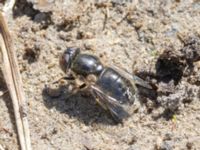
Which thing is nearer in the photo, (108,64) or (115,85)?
(115,85)

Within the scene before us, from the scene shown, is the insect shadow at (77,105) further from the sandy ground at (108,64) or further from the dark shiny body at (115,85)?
the dark shiny body at (115,85)

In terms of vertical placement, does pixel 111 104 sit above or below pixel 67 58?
below

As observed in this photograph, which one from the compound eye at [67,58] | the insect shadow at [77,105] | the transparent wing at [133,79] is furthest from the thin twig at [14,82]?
the transparent wing at [133,79]

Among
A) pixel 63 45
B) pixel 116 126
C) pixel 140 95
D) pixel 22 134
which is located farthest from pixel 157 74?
pixel 22 134

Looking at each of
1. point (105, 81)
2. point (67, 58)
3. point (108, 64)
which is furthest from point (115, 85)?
point (67, 58)

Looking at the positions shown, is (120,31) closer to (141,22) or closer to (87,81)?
(141,22)

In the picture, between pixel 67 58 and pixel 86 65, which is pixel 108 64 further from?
pixel 67 58
